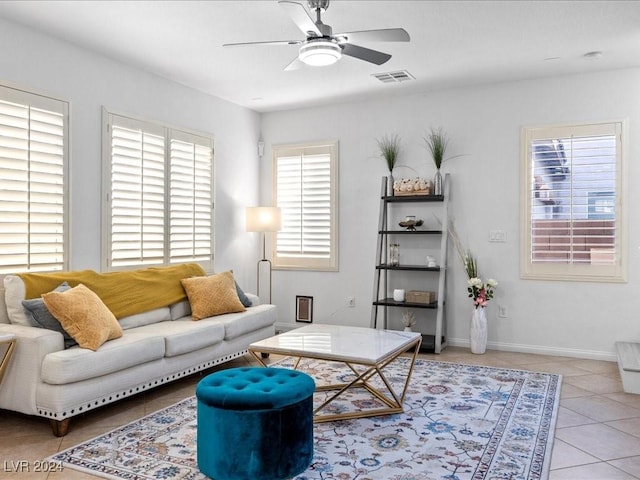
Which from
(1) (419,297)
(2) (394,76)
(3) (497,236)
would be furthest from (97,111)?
(3) (497,236)

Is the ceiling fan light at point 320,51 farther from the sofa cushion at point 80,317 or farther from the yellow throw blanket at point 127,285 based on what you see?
the yellow throw blanket at point 127,285

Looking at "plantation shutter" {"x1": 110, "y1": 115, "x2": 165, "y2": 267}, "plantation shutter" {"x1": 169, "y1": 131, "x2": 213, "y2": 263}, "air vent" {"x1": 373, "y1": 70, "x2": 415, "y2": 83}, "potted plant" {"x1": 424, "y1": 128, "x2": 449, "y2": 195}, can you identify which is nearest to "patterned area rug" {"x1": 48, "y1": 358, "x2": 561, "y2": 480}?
"plantation shutter" {"x1": 110, "y1": 115, "x2": 165, "y2": 267}

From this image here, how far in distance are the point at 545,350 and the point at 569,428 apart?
216cm

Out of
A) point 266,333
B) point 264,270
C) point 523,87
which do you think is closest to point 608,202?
point 523,87

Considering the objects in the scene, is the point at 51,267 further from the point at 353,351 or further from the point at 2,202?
the point at 353,351

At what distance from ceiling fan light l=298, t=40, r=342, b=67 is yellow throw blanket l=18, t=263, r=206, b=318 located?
7.75ft

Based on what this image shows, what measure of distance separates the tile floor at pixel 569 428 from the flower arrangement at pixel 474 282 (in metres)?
0.80

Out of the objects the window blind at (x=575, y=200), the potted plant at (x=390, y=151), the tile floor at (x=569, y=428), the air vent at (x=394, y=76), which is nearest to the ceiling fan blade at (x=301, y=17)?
the air vent at (x=394, y=76)

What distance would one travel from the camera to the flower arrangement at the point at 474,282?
5402 mm

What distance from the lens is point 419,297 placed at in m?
5.62

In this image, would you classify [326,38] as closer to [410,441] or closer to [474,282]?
[410,441]

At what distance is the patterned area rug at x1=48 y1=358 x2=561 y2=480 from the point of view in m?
2.74

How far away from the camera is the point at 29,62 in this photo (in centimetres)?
408

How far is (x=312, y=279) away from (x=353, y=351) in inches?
125
